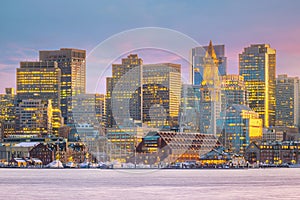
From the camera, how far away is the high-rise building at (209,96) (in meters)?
154

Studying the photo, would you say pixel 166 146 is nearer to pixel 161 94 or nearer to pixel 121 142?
pixel 121 142

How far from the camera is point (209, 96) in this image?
163250mm

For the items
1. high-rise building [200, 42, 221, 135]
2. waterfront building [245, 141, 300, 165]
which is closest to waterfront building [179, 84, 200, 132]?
high-rise building [200, 42, 221, 135]

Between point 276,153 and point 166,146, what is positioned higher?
point 166,146

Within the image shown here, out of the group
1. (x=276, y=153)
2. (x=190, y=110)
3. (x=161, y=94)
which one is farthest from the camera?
(x=276, y=153)

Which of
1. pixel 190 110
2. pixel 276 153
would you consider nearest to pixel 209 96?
pixel 190 110

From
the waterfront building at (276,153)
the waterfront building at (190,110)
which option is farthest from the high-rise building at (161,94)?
the waterfront building at (276,153)

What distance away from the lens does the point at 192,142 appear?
545 ft

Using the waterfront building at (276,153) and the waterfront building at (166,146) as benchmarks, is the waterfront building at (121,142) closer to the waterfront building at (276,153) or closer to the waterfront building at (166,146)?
the waterfront building at (166,146)

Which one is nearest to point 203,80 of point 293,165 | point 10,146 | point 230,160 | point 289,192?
point 230,160

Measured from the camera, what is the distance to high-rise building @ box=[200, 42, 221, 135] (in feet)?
506

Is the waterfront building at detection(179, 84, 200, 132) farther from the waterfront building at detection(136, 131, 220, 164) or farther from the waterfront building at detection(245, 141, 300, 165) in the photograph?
the waterfront building at detection(245, 141, 300, 165)

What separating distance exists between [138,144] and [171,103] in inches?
1482

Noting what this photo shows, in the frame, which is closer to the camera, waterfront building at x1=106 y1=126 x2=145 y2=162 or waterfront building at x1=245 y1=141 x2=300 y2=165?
waterfront building at x1=106 y1=126 x2=145 y2=162
